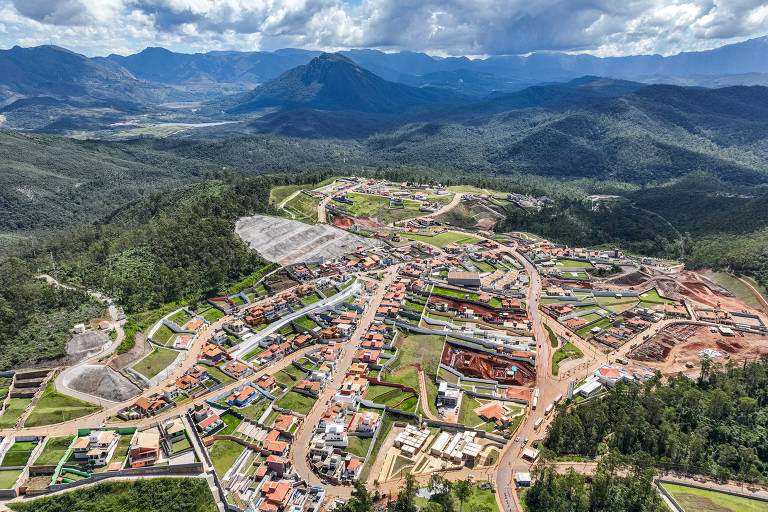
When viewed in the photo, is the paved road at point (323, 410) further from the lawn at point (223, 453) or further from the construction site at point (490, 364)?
the construction site at point (490, 364)

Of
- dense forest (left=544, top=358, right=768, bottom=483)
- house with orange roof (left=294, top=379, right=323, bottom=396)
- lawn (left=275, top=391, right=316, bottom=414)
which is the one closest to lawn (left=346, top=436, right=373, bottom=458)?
lawn (left=275, top=391, right=316, bottom=414)

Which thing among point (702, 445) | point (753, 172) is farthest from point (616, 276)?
point (753, 172)

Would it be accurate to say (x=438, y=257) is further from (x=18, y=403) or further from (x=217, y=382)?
(x=18, y=403)

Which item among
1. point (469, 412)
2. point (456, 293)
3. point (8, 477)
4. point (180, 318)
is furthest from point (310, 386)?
point (456, 293)

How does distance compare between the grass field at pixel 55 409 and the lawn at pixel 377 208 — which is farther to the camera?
the lawn at pixel 377 208

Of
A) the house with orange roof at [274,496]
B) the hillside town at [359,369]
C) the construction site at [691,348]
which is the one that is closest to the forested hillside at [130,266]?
the hillside town at [359,369]

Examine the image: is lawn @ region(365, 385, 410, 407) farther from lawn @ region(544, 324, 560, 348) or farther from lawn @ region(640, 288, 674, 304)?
lawn @ region(640, 288, 674, 304)
